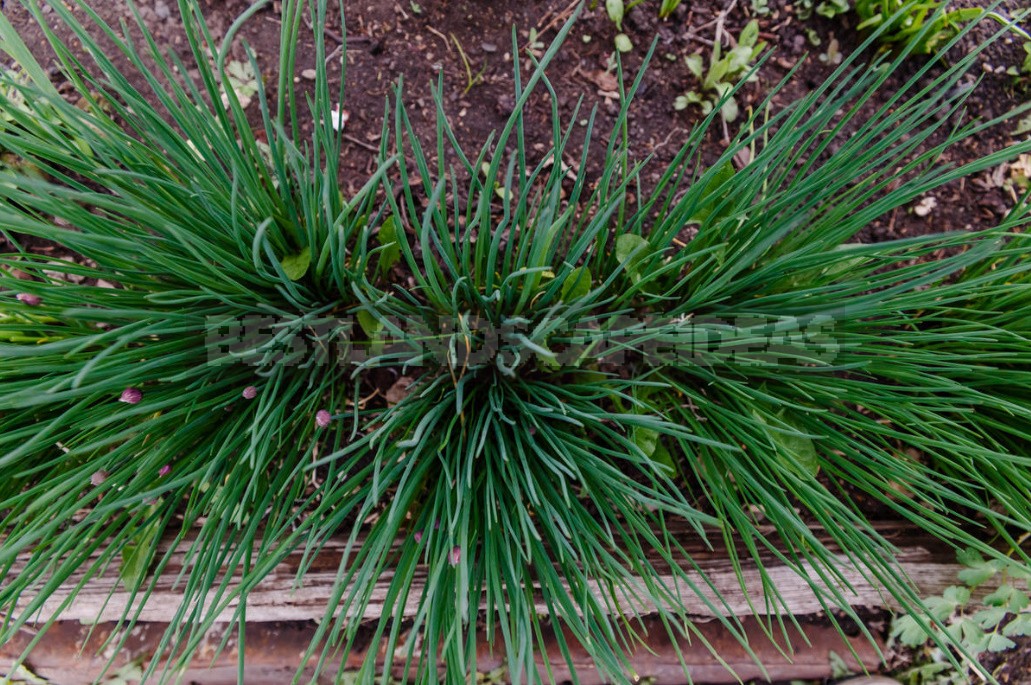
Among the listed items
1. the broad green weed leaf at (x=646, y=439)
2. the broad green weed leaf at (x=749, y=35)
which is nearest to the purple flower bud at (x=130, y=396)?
the broad green weed leaf at (x=646, y=439)

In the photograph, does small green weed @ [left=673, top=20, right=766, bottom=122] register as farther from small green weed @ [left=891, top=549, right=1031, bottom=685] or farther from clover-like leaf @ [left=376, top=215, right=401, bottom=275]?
small green weed @ [left=891, top=549, right=1031, bottom=685]

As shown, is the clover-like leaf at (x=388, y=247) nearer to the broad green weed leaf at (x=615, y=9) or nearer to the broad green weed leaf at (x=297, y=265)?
the broad green weed leaf at (x=297, y=265)

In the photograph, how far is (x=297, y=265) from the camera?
101cm

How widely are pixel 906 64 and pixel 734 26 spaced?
42 cm

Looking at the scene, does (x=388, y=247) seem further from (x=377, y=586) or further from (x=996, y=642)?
(x=996, y=642)

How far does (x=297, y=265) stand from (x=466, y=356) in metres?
0.33

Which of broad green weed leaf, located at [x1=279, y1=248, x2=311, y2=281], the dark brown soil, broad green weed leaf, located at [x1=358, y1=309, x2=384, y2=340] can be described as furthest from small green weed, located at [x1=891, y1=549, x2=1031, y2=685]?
broad green weed leaf, located at [x1=279, y1=248, x2=311, y2=281]

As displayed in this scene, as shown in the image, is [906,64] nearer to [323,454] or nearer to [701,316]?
[701,316]

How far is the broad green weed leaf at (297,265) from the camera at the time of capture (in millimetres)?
1000

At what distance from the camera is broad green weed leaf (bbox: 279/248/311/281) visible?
3.28ft

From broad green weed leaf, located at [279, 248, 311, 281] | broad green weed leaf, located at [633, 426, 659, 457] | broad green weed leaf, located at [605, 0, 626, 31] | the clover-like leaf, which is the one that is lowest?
broad green weed leaf, located at [633, 426, 659, 457]

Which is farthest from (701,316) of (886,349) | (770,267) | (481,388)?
(481,388)

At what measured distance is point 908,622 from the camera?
136cm

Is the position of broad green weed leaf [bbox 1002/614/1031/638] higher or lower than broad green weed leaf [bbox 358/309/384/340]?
lower
